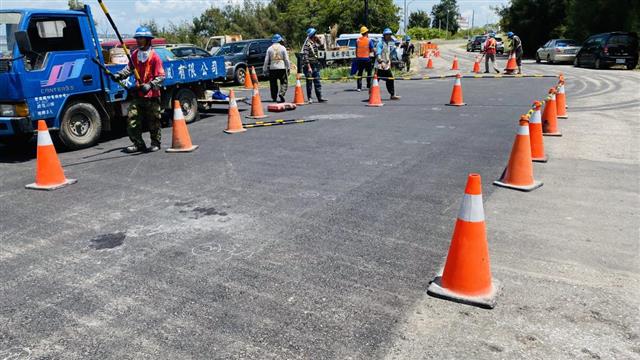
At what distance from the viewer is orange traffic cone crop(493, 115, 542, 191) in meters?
5.70

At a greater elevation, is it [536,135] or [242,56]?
[242,56]

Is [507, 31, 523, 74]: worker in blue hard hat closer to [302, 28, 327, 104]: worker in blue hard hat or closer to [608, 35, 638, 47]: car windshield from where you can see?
[608, 35, 638, 47]: car windshield

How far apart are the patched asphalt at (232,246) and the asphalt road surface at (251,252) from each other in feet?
0.05

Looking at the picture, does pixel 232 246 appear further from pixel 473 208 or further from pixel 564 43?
pixel 564 43

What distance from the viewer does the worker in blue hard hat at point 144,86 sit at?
7.84m

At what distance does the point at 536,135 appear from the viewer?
6867 mm

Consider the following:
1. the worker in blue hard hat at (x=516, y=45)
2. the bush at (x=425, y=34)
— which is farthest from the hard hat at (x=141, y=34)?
the bush at (x=425, y=34)

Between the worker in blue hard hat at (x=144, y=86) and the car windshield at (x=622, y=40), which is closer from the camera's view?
the worker in blue hard hat at (x=144, y=86)

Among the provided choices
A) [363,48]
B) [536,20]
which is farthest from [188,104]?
[536,20]

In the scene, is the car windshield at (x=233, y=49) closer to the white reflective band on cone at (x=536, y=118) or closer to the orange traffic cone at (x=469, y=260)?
the white reflective band on cone at (x=536, y=118)

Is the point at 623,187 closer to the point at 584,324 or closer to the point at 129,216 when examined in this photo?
the point at 584,324

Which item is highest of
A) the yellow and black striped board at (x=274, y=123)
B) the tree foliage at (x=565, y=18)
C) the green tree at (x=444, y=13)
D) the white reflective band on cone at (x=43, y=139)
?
the green tree at (x=444, y=13)

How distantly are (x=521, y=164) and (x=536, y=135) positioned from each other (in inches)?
53.9

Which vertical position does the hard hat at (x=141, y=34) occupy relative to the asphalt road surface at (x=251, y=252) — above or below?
above
